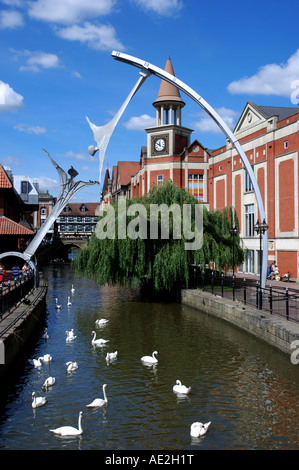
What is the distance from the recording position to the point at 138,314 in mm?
21016

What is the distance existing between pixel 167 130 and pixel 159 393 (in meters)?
38.4

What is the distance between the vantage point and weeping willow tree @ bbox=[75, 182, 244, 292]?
23.5m

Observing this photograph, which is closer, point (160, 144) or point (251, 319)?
point (251, 319)

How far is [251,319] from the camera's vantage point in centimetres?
1594

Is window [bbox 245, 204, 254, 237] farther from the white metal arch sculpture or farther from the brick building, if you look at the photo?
the white metal arch sculpture

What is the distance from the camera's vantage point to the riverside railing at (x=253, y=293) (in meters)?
15.4

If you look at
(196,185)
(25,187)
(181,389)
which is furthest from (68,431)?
(25,187)

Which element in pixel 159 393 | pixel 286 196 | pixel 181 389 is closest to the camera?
pixel 181 389

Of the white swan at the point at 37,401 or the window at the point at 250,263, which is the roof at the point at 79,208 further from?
the white swan at the point at 37,401

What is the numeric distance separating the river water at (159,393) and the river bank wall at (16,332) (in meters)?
0.41

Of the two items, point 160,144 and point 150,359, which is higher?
point 160,144

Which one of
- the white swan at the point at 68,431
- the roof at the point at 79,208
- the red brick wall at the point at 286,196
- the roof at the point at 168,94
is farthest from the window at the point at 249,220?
the roof at the point at 79,208

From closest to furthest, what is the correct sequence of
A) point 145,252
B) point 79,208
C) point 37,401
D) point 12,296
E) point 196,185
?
point 37,401, point 12,296, point 145,252, point 196,185, point 79,208

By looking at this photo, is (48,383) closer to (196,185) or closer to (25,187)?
(196,185)
